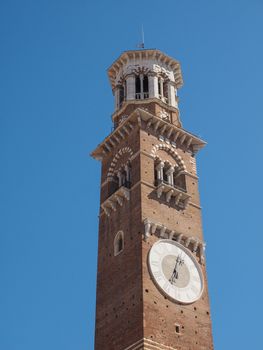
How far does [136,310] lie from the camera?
26.6 metres

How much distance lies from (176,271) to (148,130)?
329 inches

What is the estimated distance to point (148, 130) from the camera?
33.5 meters

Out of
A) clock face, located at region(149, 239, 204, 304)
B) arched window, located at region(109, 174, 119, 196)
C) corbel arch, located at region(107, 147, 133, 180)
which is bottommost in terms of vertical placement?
clock face, located at region(149, 239, 204, 304)

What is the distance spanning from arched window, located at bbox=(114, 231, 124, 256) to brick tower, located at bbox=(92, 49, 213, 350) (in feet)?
0.16

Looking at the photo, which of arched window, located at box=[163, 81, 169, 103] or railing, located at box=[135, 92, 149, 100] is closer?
railing, located at box=[135, 92, 149, 100]

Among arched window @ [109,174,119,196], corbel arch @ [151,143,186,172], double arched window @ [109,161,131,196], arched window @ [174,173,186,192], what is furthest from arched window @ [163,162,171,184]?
arched window @ [109,174,119,196]

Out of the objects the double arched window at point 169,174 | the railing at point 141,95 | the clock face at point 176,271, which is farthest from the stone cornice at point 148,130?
the clock face at point 176,271

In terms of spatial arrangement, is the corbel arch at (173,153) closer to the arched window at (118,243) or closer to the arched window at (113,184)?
the arched window at (113,184)

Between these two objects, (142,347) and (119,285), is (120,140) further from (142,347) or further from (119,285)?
(142,347)

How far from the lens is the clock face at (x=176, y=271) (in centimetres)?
2792

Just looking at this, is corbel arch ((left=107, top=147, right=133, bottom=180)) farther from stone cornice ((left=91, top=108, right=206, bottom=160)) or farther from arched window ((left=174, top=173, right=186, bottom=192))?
arched window ((left=174, top=173, right=186, bottom=192))

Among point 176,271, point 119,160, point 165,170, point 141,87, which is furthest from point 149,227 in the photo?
point 141,87

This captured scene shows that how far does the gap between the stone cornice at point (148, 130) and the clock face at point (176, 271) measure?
6.96 m

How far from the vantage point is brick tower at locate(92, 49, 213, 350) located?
27.0 metres
